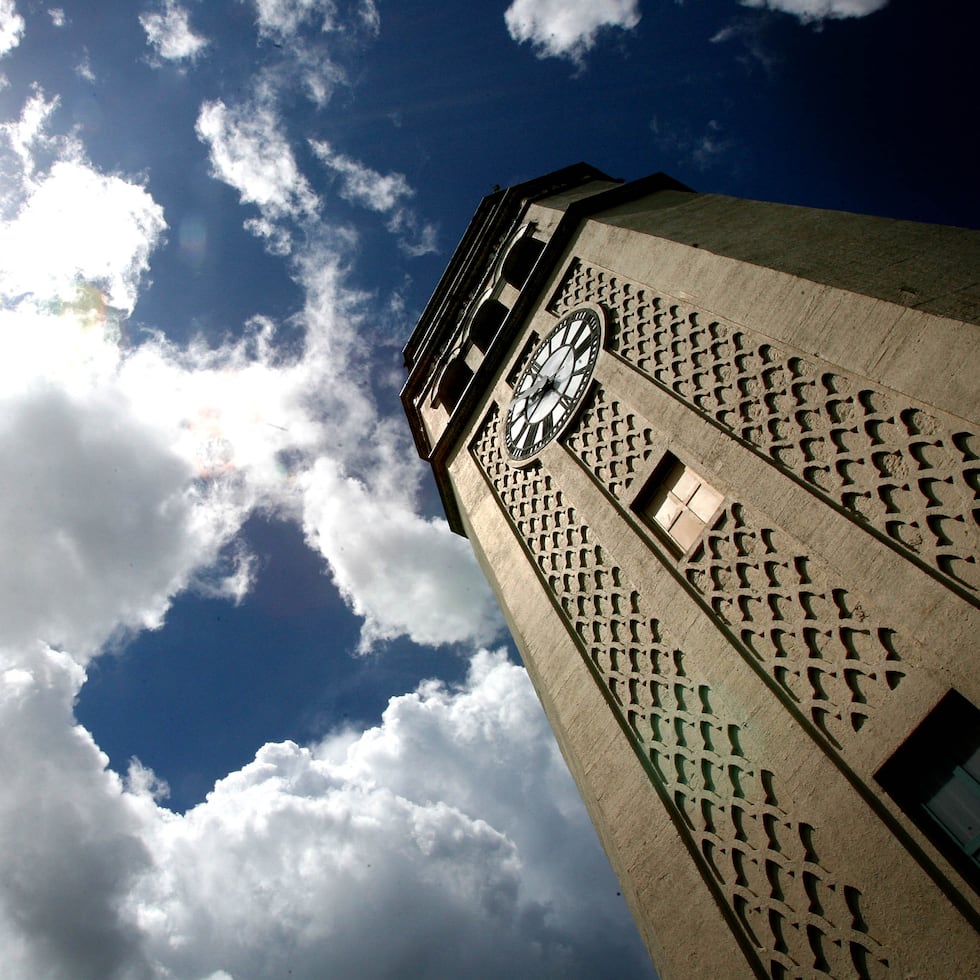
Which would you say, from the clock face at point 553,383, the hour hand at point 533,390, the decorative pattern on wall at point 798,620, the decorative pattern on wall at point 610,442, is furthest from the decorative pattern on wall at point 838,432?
the hour hand at point 533,390

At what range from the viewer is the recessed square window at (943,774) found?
411cm

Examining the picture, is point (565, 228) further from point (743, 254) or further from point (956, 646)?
point (956, 646)

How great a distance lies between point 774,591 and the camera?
5.46 m

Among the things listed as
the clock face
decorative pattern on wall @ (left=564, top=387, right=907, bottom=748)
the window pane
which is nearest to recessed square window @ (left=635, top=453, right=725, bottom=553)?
the window pane

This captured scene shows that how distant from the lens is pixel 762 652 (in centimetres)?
538

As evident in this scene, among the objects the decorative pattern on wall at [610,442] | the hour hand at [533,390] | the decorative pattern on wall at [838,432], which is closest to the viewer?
the decorative pattern on wall at [838,432]

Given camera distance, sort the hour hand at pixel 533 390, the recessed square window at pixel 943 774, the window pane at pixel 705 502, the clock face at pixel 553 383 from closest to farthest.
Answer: the recessed square window at pixel 943 774, the window pane at pixel 705 502, the clock face at pixel 553 383, the hour hand at pixel 533 390


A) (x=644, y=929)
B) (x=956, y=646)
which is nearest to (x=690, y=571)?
(x=956, y=646)

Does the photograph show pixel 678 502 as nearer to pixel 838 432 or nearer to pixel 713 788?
pixel 838 432

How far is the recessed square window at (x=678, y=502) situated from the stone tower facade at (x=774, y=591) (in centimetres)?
3

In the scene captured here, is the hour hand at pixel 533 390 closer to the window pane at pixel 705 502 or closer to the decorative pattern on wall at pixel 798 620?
the window pane at pixel 705 502

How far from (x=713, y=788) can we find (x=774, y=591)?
5.29 ft

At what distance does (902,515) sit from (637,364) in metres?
4.35

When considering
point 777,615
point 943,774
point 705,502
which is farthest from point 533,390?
point 943,774
